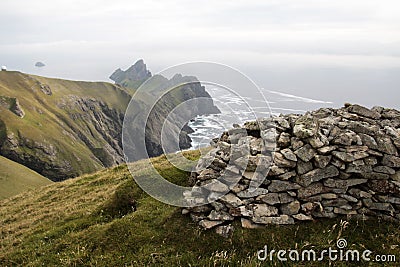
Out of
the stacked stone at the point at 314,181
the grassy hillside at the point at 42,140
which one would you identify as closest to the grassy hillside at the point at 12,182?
the stacked stone at the point at 314,181

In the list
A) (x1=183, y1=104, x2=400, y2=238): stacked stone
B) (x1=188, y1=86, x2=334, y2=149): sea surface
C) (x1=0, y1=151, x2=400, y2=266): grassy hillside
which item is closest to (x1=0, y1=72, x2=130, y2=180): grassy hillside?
(x1=0, y1=151, x2=400, y2=266): grassy hillside

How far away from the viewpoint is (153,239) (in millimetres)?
12188

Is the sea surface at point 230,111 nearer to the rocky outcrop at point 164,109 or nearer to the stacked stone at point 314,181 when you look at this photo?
the rocky outcrop at point 164,109

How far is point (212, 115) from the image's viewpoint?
Answer: 1507 centimetres

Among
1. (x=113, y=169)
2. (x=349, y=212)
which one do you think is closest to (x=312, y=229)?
(x=349, y=212)

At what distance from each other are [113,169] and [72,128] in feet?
596

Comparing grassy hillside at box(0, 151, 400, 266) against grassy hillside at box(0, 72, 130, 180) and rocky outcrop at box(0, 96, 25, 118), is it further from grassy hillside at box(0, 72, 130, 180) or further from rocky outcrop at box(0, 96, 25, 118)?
rocky outcrop at box(0, 96, 25, 118)

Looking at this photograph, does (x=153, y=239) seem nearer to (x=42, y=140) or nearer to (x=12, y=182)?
(x=12, y=182)

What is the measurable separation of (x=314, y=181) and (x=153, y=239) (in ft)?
22.3

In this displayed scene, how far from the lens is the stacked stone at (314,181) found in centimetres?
1176

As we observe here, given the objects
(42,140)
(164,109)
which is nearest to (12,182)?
(164,109)

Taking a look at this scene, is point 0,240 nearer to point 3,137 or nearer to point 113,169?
point 113,169

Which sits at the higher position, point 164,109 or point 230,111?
point 164,109

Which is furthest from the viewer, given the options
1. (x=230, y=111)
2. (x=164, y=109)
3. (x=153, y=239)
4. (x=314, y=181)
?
(x=230, y=111)
